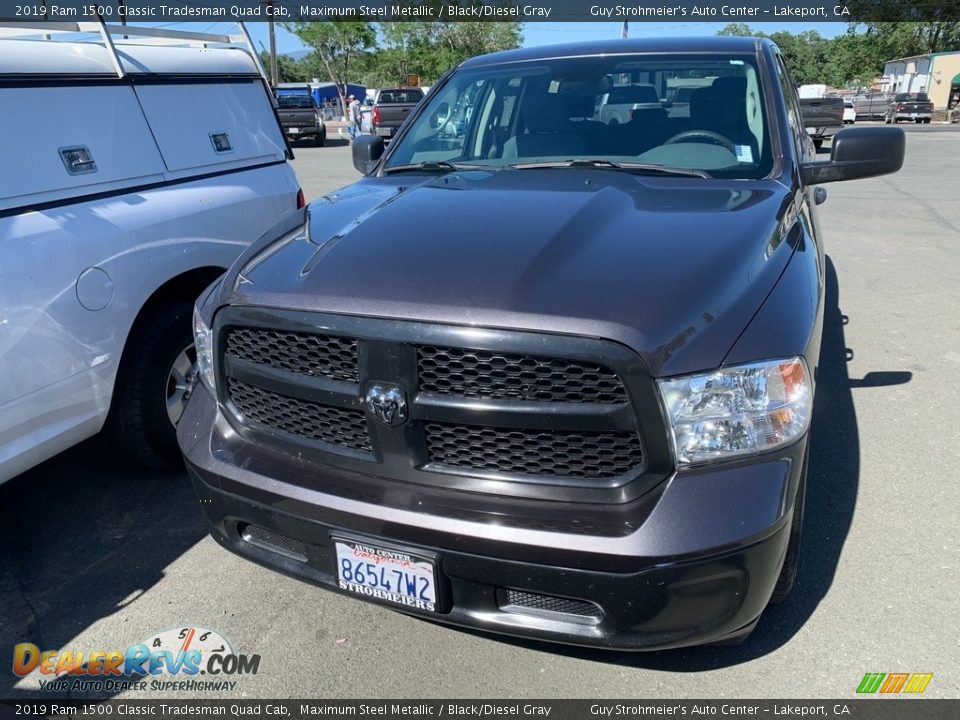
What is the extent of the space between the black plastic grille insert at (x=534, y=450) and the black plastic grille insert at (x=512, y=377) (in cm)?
11

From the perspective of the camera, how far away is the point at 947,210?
34.2ft

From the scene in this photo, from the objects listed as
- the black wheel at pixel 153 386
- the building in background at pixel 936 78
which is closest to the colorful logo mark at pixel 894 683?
the black wheel at pixel 153 386

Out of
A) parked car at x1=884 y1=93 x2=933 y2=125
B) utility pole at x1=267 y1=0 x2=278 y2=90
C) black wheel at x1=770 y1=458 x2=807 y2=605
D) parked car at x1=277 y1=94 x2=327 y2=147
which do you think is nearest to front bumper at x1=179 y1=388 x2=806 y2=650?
black wheel at x1=770 y1=458 x2=807 y2=605

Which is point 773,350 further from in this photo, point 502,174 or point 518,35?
point 518,35


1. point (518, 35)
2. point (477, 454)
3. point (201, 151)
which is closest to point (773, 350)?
point (477, 454)

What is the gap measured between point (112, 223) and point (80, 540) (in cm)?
133

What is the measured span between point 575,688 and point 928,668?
1082 mm

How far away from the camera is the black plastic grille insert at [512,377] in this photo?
6.09 feet

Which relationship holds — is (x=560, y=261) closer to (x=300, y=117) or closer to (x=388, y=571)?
(x=388, y=571)

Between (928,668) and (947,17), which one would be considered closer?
(928,668)

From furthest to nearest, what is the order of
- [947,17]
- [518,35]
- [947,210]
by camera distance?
[518,35], [947,17], [947,210]

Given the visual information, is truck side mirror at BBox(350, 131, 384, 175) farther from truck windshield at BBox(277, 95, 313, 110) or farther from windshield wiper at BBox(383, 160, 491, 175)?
truck windshield at BBox(277, 95, 313, 110)

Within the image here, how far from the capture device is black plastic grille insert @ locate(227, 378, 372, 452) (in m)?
2.17

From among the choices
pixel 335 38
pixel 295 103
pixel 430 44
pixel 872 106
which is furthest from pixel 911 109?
pixel 335 38
